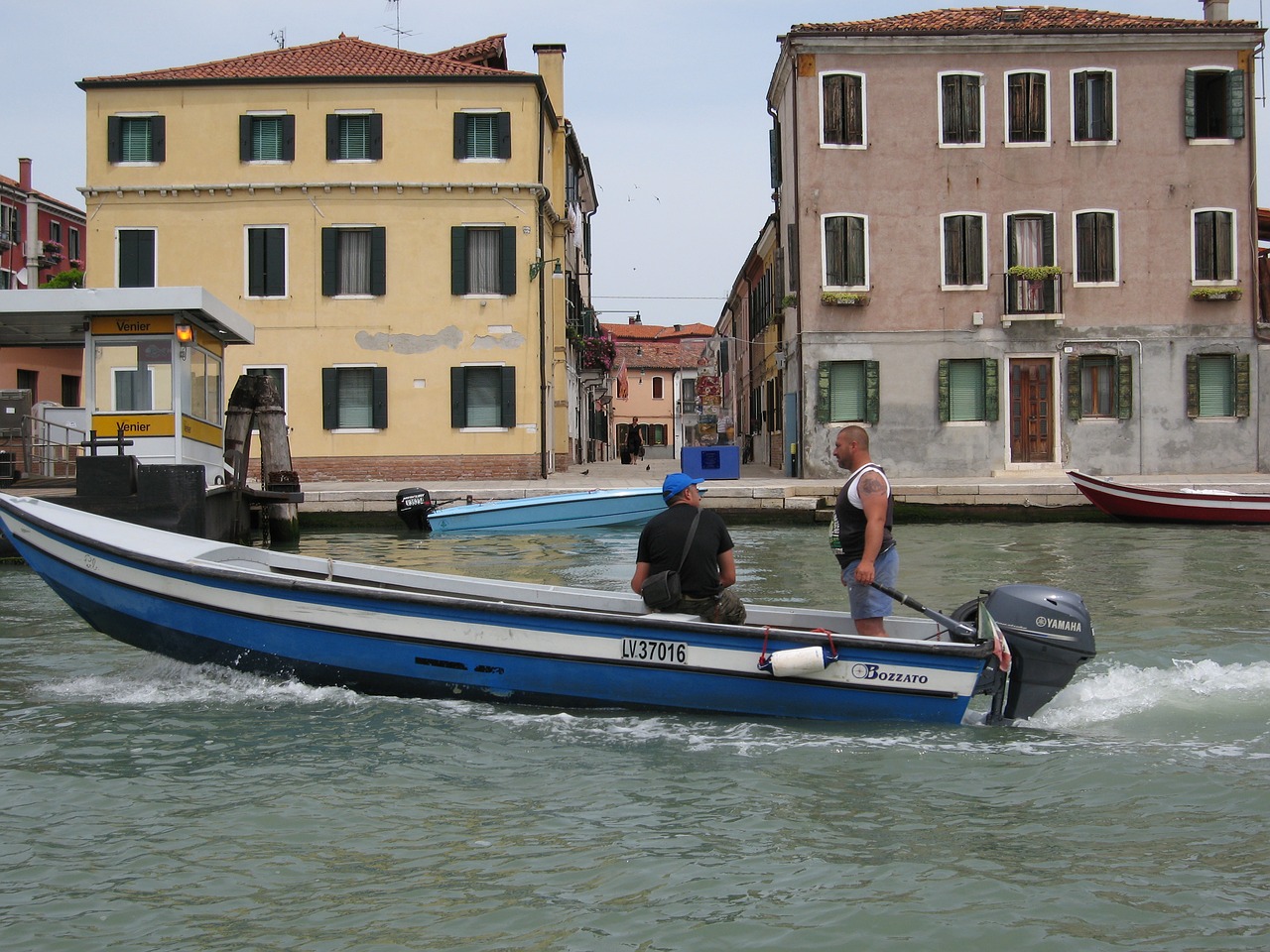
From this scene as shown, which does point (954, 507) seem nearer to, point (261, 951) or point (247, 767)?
point (247, 767)

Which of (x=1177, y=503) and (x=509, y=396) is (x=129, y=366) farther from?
(x=1177, y=503)

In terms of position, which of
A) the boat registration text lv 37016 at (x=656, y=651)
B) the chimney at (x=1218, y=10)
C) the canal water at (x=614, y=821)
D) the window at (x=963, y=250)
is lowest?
the canal water at (x=614, y=821)

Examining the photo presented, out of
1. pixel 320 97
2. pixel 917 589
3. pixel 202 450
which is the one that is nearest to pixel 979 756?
pixel 917 589

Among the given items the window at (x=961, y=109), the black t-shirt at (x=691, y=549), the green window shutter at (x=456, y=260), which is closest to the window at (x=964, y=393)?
the window at (x=961, y=109)

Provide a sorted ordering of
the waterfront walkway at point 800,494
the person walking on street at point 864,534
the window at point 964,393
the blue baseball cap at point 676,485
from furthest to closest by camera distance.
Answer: the window at point 964,393
the waterfront walkway at point 800,494
the blue baseball cap at point 676,485
the person walking on street at point 864,534

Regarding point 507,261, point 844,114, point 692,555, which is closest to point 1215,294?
point 844,114

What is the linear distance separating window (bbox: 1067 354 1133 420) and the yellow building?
11045 millimetres

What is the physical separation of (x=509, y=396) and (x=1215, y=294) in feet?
48.5

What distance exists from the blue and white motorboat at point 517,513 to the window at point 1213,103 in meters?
15.3

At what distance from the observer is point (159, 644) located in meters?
8.57

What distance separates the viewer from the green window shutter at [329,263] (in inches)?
1118

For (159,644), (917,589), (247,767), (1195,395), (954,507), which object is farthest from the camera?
(1195,395)

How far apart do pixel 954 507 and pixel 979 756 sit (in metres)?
16.5

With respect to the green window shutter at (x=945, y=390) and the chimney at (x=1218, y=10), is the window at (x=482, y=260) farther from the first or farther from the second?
the chimney at (x=1218, y=10)
